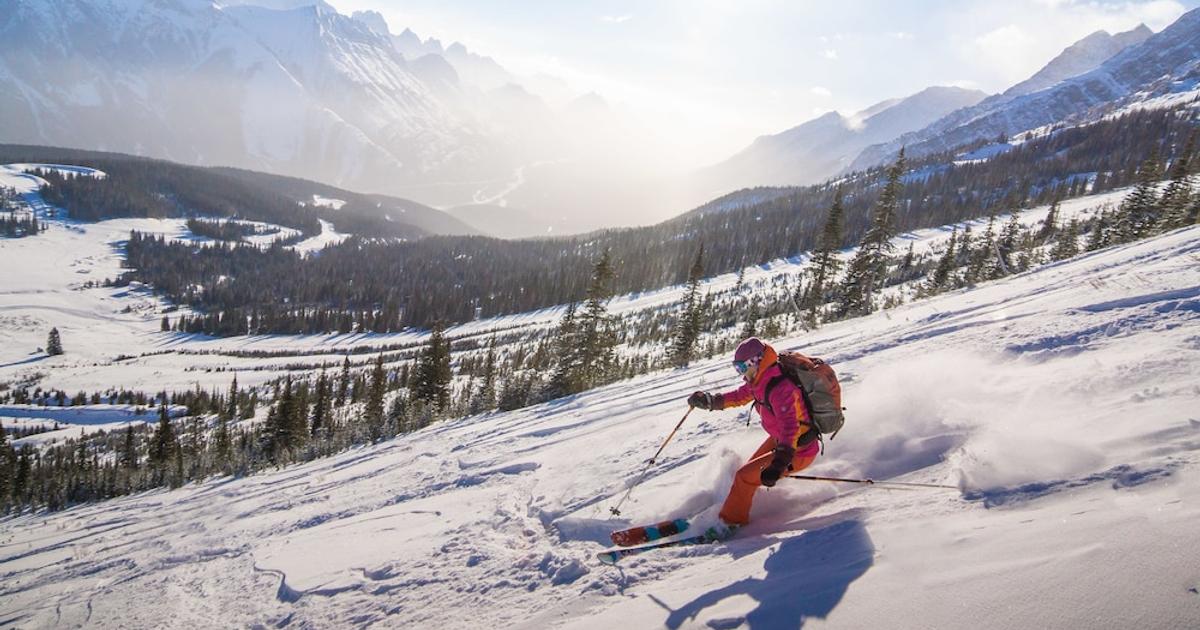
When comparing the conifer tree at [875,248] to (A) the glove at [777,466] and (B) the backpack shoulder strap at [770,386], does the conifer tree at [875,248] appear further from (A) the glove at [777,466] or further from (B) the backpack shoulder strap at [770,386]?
(A) the glove at [777,466]

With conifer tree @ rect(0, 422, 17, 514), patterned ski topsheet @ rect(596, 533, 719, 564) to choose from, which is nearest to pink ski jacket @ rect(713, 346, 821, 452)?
patterned ski topsheet @ rect(596, 533, 719, 564)

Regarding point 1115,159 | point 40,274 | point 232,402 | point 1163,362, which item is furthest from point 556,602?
point 40,274

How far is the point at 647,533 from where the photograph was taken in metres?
5.36

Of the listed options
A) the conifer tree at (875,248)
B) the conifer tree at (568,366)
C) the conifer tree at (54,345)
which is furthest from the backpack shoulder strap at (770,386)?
the conifer tree at (54,345)

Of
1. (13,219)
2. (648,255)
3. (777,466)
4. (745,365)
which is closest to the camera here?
(777,466)

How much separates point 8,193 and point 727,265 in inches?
10374

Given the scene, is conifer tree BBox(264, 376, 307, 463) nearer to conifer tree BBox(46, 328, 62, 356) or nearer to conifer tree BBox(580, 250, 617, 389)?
conifer tree BBox(580, 250, 617, 389)

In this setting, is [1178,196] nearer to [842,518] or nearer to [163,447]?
[842,518]

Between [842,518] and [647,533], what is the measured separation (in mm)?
1898

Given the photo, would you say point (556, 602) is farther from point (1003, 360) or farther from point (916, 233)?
point (916, 233)

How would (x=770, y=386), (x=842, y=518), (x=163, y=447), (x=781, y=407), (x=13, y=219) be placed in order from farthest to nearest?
1. (x=13, y=219)
2. (x=163, y=447)
3. (x=770, y=386)
4. (x=781, y=407)
5. (x=842, y=518)

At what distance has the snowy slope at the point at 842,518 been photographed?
3191mm

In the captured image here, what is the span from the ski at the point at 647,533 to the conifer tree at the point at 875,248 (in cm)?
3127

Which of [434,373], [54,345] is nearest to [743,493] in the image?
[434,373]
